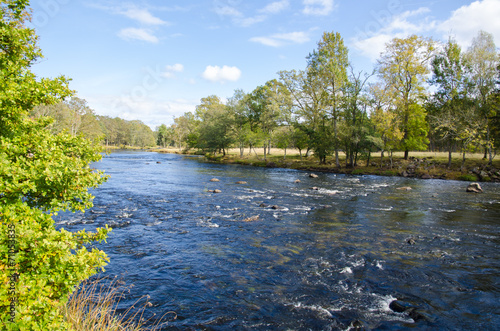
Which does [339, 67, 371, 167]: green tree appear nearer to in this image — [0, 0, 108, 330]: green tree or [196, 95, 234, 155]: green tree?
[196, 95, 234, 155]: green tree

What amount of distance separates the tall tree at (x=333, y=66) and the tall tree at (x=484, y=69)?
59.9 ft

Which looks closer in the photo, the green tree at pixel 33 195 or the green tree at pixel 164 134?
the green tree at pixel 33 195

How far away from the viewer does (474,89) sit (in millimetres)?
44094

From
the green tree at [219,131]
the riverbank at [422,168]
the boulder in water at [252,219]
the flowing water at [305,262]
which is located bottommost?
the flowing water at [305,262]

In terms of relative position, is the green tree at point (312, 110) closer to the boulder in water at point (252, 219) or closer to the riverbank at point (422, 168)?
the riverbank at point (422, 168)

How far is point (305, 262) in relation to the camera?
38.0 feet

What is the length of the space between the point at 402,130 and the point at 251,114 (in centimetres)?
4102

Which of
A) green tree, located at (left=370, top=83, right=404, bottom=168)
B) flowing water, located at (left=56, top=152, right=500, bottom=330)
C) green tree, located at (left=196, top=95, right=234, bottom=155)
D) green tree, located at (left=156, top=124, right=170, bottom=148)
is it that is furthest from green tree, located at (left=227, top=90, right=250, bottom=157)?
green tree, located at (left=156, top=124, right=170, bottom=148)

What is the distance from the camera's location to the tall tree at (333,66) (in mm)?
50656

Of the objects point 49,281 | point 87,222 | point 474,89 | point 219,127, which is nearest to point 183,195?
point 87,222

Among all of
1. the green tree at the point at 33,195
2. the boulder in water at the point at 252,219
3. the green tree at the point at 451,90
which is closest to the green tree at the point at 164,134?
the green tree at the point at 451,90

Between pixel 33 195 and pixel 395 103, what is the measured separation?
53985 mm

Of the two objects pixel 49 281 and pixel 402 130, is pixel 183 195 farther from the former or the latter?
pixel 402 130

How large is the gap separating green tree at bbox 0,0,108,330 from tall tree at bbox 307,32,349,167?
166ft
